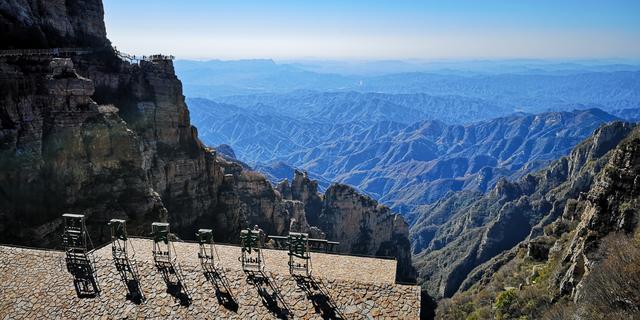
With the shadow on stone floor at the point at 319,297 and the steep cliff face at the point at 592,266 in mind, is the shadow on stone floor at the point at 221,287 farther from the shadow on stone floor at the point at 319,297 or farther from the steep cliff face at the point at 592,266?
the steep cliff face at the point at 592,266

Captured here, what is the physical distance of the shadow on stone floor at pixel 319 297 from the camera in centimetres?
1861

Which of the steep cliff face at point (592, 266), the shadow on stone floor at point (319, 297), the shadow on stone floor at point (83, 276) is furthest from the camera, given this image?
the shadow on stone floor at point (83, 276)

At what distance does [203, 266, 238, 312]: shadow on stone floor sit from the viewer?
19.3 m

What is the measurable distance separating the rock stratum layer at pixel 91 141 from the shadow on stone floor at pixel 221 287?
13.3 meters

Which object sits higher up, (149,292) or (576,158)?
(149,292)

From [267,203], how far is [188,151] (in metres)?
25.0

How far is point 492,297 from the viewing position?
174 feet

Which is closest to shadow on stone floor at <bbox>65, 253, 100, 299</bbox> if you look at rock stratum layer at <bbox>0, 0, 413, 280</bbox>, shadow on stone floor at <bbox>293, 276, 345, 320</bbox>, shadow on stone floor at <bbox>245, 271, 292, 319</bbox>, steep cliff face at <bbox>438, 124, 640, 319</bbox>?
shadow on stone floor at <bbox>245, 271, 292, 319</bbox>

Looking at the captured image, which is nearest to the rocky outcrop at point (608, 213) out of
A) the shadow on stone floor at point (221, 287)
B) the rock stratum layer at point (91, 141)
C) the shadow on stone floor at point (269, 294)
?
the shadow on stone floor at point (269, 294)

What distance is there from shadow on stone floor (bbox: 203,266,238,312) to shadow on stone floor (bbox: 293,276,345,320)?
2.74 m

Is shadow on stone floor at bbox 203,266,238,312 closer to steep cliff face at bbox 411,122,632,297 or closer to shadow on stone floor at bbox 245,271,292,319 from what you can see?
shadow on stone floor at bbox 245,271,292,319

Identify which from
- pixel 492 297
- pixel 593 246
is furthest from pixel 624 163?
pixel 492 297

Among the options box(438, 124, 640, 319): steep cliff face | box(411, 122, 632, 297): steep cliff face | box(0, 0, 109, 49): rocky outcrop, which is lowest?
box(411, 122, 632, 297): steep cliff face

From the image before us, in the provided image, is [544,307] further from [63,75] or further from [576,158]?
[576,158]
